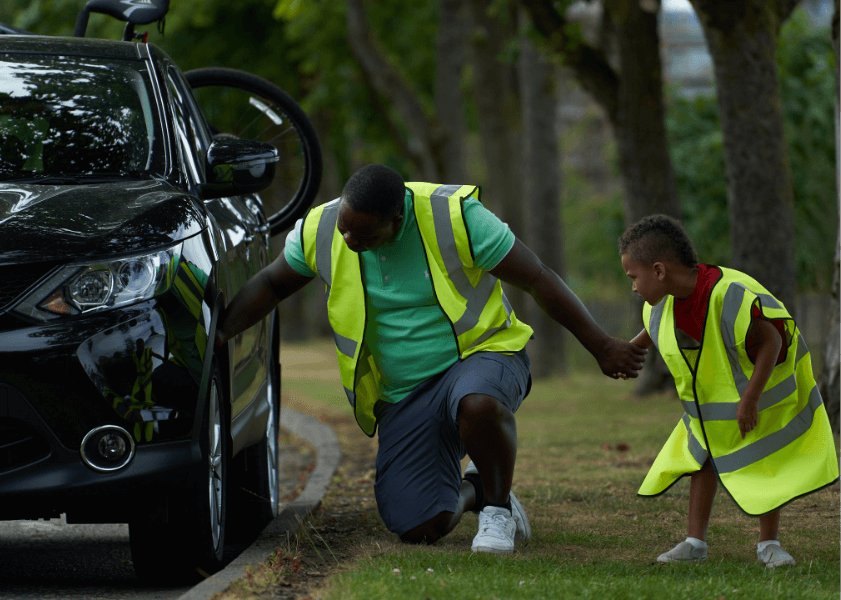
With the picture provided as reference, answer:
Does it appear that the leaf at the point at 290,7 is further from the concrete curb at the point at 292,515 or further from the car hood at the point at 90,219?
the car hood at the point at 90,219

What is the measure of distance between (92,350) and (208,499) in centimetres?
76

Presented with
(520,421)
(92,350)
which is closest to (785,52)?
(520,421)

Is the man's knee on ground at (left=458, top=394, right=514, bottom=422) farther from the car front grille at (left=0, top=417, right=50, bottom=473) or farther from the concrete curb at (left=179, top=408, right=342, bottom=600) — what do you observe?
the car front grille at (left=0, top=417, right=50, bottom=473)

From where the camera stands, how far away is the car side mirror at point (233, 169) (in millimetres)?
6059

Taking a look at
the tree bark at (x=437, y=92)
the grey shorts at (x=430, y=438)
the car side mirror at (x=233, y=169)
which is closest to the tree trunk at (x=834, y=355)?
the grey shorts at (x=430, y=438)

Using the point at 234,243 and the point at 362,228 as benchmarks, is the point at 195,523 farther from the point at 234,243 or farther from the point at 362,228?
the point at 234,243

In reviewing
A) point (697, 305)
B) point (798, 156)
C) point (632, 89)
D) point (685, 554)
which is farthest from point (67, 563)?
point (798, 156)

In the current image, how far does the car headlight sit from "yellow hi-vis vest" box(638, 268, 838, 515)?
1.77 meters

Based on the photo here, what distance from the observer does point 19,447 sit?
4953mm

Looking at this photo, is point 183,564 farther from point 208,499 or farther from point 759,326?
point 759,326

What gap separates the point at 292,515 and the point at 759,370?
2455 mm

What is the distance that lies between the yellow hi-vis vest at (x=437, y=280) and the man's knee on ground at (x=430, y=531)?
0.60m

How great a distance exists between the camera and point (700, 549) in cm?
561

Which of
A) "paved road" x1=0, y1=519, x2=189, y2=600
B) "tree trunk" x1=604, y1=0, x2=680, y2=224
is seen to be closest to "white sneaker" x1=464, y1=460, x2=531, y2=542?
"paved road" x1=0, y1=519, x2=189, y2=600
